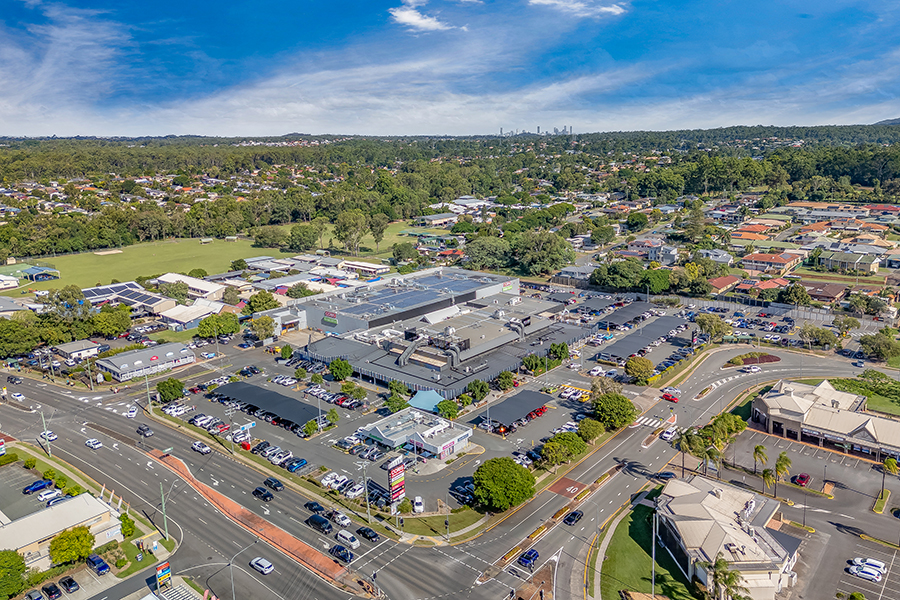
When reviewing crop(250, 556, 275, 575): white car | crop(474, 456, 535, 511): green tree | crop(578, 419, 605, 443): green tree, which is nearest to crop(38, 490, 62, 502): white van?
crop(250, 556, 275, 575): white car

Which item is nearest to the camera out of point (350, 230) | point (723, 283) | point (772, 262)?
point (723, 283)

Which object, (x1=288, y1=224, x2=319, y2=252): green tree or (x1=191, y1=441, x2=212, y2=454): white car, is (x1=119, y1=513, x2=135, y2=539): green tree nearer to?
(x1=191, y1=441, x2=212, y2=454): white car

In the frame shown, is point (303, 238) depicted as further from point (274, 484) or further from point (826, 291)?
point (826, 291)

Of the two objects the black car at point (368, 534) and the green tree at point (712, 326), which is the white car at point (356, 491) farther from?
the green tree at point (712, 326)

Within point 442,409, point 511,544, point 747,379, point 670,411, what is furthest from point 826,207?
point 511,544

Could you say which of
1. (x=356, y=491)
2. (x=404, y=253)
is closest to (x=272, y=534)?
(x=356, y=491)

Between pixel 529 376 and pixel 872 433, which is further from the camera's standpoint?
pixel 529 376

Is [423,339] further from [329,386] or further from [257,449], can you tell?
[257,449]
